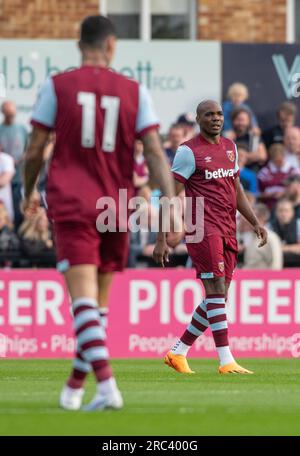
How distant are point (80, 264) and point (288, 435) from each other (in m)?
1.72

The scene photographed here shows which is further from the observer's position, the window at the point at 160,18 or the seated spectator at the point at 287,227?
the window at the point at 160,18

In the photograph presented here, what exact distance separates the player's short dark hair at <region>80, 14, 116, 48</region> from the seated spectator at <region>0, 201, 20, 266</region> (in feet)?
37.2

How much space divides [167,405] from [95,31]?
2571 mm

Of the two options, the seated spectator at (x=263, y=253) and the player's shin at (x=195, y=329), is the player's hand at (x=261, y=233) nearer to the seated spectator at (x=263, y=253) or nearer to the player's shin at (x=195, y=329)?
the player's shin at (x=195, y=329)

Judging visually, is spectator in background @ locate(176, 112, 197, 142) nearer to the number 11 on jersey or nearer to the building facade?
the building facade

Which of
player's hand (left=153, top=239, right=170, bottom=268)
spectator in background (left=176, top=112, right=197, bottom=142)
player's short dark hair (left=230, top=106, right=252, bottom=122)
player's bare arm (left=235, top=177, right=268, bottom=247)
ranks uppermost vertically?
player's short dark hair (left=230, top=106, right=252, bottom=122)

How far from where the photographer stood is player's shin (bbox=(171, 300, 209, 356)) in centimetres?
1396

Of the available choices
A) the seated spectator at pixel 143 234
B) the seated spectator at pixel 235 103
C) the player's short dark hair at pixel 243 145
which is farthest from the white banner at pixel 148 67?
the seated spectator at pixel 143 234

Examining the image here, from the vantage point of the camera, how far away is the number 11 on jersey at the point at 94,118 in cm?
906

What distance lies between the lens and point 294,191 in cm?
2091

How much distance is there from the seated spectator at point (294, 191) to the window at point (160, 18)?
5.61m

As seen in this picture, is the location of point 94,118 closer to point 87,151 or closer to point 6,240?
point 87,151

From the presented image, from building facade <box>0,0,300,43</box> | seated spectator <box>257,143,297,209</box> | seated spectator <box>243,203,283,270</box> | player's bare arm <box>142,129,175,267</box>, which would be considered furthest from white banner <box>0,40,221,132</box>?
player's bare arm <box>142,129,175,267</box>

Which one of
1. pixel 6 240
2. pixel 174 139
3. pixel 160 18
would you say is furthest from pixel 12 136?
pixel 160 18
